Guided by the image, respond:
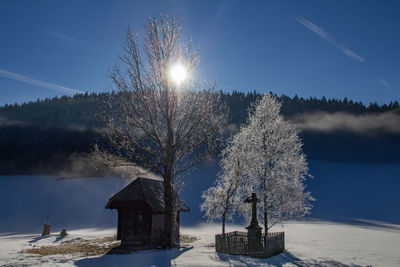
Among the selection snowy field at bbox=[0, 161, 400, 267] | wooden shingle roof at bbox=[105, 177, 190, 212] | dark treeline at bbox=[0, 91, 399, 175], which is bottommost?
snowy field at bbox=[0, 161, 400, 267]

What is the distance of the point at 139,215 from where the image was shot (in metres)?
22.2

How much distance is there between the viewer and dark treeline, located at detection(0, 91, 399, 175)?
99812mm

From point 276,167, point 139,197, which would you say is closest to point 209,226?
point 139,197

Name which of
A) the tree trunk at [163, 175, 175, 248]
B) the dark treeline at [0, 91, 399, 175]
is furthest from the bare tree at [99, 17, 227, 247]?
the dark treeline at [0, 91, 399, 175]

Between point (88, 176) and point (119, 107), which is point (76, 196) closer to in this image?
point (88, 176)

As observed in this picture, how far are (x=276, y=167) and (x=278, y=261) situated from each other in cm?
701

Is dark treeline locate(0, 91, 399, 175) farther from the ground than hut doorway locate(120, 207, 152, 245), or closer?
farther from the ground

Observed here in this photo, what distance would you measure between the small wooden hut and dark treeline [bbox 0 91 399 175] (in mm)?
72297

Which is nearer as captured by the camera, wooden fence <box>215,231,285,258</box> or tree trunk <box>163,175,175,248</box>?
wooden fence <box>215,231,285,258</box>

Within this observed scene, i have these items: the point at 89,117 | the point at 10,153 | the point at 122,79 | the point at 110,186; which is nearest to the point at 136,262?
the point at 122,79

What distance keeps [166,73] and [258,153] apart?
27.9 ft

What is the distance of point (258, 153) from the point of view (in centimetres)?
2184

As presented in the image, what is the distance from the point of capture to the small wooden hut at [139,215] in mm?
21469

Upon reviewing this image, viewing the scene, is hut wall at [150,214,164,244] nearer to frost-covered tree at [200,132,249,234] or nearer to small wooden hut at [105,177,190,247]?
small wooden hut at [105,177,190,247]
